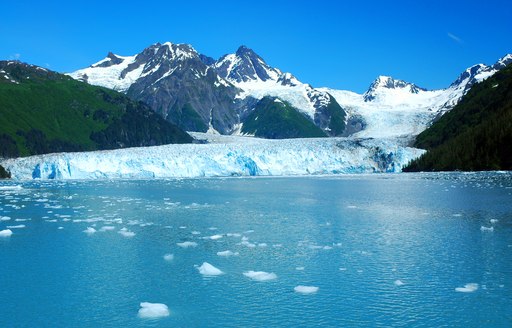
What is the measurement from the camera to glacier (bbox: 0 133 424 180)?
58750 mm

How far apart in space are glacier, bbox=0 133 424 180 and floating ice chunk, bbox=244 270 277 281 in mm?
49610

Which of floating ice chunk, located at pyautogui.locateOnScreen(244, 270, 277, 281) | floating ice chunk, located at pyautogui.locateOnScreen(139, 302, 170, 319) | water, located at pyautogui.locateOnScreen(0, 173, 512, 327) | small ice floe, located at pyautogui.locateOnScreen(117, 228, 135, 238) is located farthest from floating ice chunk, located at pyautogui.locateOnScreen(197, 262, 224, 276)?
small ice floe, located at pyautogui.locateOnScreen(117, 228, 135, 238)

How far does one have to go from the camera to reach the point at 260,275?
1105 cm

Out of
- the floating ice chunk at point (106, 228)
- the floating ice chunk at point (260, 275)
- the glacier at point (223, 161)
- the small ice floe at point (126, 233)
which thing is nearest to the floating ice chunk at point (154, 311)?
the floating ice chunk at point (260, 275)

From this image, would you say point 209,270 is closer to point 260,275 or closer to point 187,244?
point 260,275

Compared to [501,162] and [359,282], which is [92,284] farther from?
[501,162]

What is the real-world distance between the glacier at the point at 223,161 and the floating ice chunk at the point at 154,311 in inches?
2032

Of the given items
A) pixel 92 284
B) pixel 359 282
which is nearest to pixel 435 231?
pixel 359 282

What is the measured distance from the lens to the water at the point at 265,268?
8.55 metres

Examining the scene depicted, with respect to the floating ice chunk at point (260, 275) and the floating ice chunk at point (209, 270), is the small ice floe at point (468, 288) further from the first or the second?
the floating ice chunk at point (209, 270)

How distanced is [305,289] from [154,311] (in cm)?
313

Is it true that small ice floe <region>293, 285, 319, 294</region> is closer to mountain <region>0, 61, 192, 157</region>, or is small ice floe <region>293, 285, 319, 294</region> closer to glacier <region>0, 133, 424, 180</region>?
glacier <region>0, 133, 424, 180</region>

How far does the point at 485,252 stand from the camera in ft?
43.1

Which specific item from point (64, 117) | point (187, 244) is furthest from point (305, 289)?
point (64, 117)
